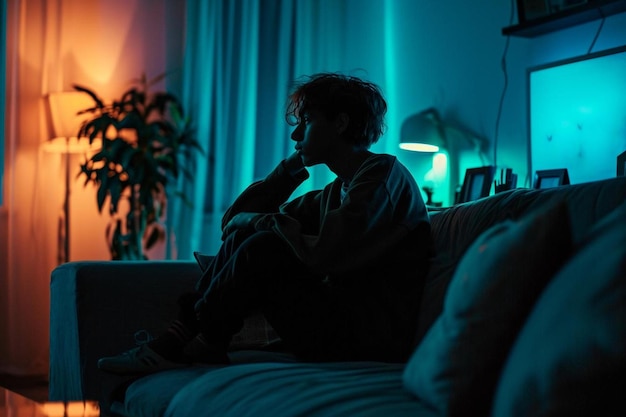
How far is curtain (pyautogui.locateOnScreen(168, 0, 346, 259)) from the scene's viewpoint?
4656mm

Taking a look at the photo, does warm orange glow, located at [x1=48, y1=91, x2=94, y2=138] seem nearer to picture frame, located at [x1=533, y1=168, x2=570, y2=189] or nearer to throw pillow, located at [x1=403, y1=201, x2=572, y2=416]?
picture frame, located at [x1=533, y1=168, x2=570, y2=189]

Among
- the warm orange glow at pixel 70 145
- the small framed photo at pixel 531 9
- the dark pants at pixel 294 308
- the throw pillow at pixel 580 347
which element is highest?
the small framed photo at pixel 531 9

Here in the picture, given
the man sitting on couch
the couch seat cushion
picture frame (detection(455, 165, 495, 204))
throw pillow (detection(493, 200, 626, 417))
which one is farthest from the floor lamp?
throw pillow (detection(493, 200, 626, 417))

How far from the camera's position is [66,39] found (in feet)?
15.4

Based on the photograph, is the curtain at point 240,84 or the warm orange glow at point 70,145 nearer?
the warm orange glow at point 70,145

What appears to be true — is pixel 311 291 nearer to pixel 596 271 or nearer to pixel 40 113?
pixel 596 271

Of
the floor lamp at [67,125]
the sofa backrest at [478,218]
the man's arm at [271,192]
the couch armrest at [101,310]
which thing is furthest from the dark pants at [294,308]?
the floor lamp at [67,125]

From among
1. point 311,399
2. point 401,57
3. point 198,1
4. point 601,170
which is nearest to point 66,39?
point 198,1

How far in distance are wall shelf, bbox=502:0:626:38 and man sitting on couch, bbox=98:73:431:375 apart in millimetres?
1380

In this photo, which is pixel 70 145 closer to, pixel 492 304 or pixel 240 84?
pixel 240 84

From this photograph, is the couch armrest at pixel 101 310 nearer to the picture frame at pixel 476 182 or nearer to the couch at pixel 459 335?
the couch at pixel 459 335

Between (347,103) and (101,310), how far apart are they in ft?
2.76

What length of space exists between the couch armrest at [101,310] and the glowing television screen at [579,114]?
5.15 feet

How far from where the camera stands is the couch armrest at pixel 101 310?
7.40ft
